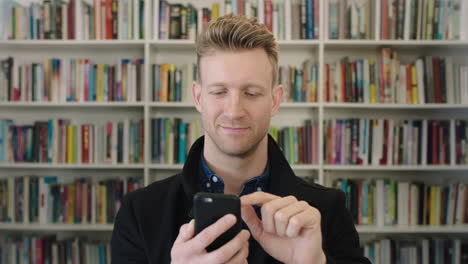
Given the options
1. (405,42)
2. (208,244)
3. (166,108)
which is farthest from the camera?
(166,108)

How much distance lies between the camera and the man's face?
1214mm

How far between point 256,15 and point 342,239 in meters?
1.80

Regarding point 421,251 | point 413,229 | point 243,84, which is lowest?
point 421,251

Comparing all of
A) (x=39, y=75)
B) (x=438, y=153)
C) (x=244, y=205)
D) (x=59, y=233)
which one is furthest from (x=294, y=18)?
(x=59, y=233)

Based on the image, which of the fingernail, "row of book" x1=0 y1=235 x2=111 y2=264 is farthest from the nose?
"row of book" x1=0 y1=235 x2=111 y2=264

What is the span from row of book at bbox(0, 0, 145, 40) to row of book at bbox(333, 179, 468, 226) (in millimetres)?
1696

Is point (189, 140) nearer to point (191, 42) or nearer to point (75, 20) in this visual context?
point (191, 42)

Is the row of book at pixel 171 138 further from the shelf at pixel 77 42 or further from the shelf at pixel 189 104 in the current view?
the shelf at pixel 77 42

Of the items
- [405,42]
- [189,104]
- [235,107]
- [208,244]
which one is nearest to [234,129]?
[235,107]

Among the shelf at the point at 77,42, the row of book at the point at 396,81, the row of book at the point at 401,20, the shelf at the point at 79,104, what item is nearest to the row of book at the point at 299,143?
the row of book at the point at 396,81

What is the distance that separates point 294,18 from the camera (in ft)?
8.93

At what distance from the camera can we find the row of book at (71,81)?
275cm

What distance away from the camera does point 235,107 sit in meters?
1.20

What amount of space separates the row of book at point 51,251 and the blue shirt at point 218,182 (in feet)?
5.62
